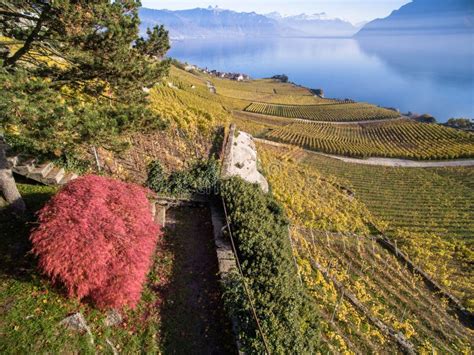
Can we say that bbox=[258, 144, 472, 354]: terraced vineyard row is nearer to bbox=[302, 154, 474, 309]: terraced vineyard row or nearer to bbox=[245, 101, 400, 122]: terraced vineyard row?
bbox=[302, 154, 474, 309]: terraced vineyard row

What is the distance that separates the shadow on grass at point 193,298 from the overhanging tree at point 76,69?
16.5 ft

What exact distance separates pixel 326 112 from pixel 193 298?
98.0 meters

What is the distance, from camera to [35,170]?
1137cm

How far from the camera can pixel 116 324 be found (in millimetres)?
7840

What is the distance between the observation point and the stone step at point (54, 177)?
11.4 metres

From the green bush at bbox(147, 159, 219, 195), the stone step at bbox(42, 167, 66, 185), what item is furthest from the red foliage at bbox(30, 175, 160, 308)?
the green bush at bbox(147, 159, 219, 195)

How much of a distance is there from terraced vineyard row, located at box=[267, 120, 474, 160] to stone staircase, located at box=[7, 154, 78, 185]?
4861cm

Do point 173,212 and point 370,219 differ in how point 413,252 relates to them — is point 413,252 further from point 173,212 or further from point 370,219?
point 173,212

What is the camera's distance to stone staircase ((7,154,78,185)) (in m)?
11.1

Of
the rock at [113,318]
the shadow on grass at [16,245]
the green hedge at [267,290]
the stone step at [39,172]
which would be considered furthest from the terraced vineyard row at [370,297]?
the stone step at [39,172]

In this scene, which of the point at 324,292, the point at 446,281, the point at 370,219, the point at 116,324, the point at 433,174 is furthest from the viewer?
the point at 433,174

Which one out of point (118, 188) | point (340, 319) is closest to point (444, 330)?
point (340, 319)

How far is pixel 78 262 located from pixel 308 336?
6809mm

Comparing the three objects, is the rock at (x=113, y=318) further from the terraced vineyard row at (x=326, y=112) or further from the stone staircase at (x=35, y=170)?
the terraced vineyard row at (x=326, y=112)
